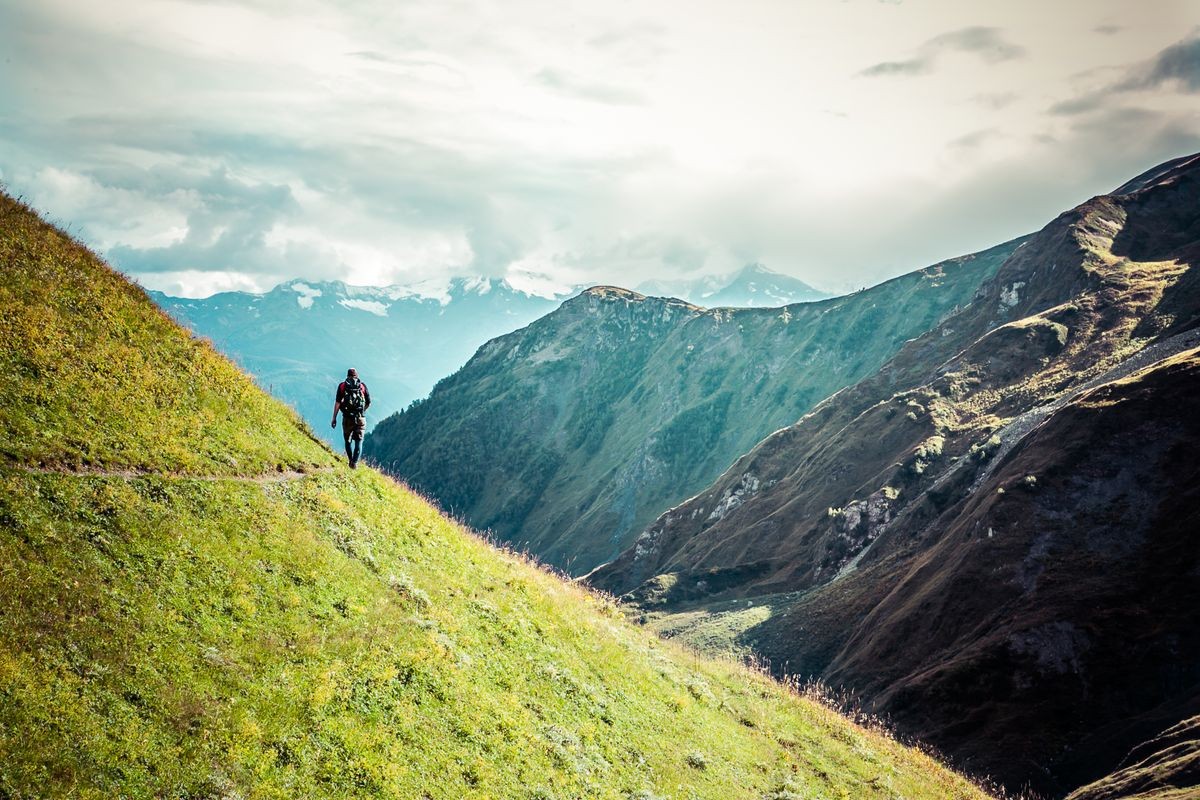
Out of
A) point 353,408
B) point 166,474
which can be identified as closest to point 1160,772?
point 353,408

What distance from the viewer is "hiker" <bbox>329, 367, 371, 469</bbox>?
22953 mm

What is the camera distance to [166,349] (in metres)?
18.6

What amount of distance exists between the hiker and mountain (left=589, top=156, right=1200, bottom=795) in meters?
34.0

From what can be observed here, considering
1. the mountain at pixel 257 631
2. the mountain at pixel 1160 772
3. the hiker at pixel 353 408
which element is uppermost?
the hiker at pixel 353 408

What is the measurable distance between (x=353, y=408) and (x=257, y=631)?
37.6 feet

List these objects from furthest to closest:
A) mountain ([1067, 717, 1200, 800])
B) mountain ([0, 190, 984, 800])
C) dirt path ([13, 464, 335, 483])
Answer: mountain ([1067, 717, 1200, 800]), dirt path ([13, 464, 335, 483]), mountain ([0, 190, 984, 800])

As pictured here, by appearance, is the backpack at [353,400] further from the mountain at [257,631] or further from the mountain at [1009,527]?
the mountain at [1009,527]

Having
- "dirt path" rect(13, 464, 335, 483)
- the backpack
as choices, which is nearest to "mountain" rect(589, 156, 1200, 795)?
the backpack

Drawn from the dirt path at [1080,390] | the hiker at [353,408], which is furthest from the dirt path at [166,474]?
the dirt path at [1080,390]

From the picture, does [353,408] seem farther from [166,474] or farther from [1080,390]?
[1080,390]

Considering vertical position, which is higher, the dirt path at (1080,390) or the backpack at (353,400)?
the backpack at (353,400)

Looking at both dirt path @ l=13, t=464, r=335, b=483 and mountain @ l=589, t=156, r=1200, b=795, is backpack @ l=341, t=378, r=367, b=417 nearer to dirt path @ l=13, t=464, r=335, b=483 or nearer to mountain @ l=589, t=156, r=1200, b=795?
dirt path @ l=13, t=464, r=335, b=483

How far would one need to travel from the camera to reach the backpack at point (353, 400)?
23281 mm

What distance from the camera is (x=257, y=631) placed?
1272 centimetres
